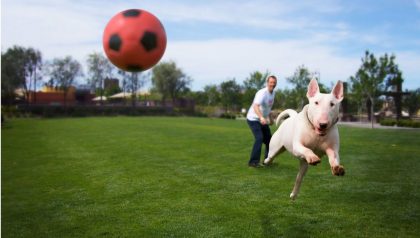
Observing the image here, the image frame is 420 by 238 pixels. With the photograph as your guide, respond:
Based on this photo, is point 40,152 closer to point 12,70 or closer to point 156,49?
point 156,49

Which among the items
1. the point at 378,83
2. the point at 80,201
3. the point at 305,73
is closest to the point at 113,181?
the point at 80,201

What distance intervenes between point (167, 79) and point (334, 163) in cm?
8005

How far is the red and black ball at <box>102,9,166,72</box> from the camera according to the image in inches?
217

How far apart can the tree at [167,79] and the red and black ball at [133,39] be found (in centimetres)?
7668

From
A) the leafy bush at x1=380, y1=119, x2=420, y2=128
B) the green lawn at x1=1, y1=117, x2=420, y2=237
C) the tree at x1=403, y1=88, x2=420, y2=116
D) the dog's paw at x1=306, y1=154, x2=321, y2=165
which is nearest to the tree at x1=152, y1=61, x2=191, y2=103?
the tree at x1=403, y1=88, x2=420, y2=116

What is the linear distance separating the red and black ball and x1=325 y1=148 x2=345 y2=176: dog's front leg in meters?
2.50

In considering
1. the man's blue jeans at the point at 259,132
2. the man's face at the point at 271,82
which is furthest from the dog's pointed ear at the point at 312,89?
the man's blue jeans at the point at 259,132

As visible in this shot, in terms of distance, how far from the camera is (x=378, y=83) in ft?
139

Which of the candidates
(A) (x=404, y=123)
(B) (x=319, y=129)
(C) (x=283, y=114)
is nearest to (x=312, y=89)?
(B) (x=319, y=129)

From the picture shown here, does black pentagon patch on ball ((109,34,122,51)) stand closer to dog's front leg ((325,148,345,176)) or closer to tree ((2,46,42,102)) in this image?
dog's front leg ((325,148,345,176))

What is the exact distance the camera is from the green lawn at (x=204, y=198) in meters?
6.28

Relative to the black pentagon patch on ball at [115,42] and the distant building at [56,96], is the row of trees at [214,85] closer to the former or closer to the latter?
the distant building at [56,96]

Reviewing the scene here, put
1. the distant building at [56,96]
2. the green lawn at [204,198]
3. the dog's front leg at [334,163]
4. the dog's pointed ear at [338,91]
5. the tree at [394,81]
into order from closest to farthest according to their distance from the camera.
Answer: the dog's front leg at [334,163] < the dog's pointed ear at [338,91] < the green lawn at [204,198] < the tree at [394,81] < the distant building at [56,96]

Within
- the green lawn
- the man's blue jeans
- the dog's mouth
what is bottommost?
the green lawn
